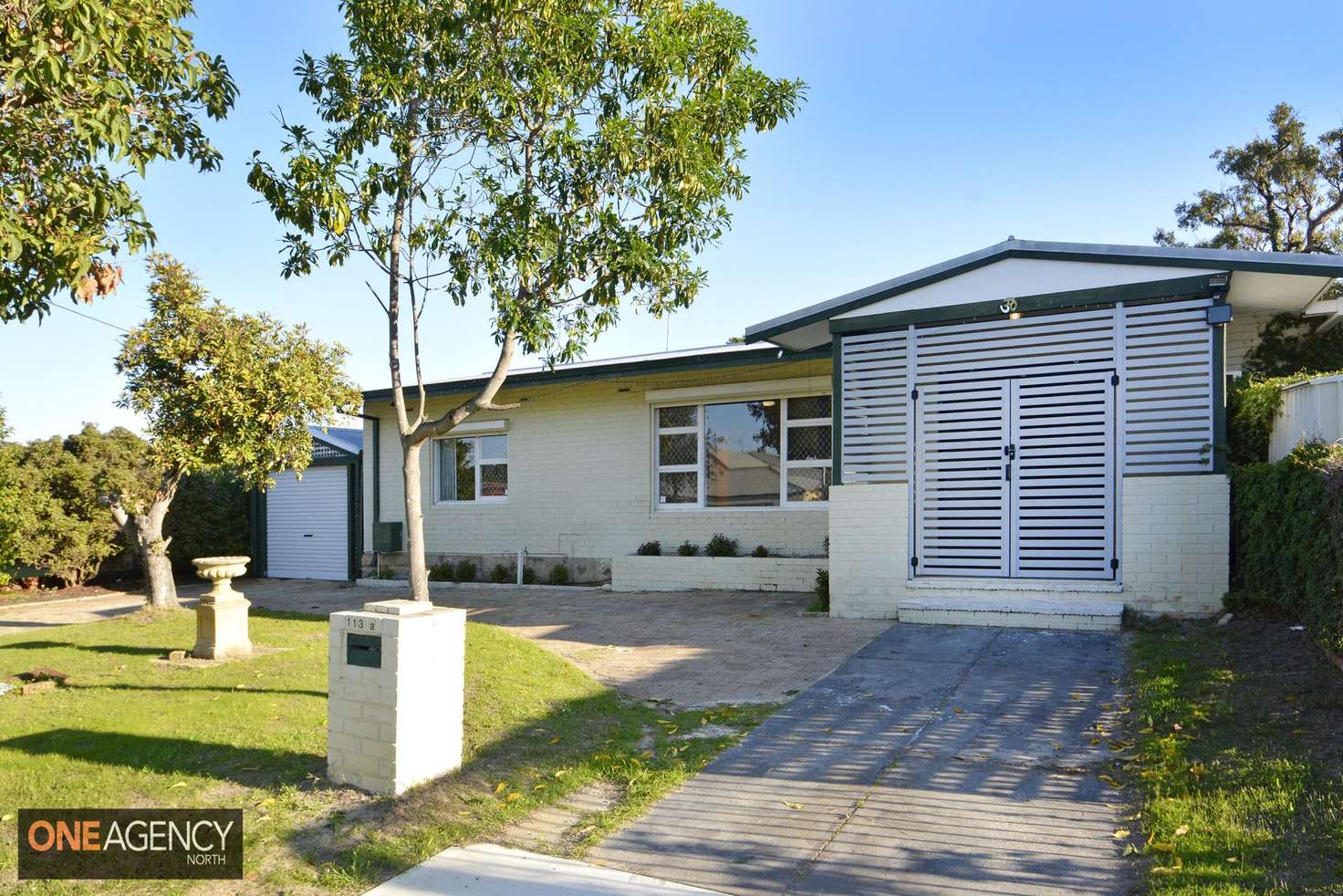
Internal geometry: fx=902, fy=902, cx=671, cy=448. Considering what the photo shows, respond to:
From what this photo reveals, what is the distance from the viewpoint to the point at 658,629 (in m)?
10.2

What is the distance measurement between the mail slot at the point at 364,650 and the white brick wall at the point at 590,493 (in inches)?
366

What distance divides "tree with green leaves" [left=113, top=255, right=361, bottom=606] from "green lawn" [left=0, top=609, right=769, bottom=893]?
283cm

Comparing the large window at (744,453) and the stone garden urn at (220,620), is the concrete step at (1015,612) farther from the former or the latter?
the stone garden urn at (220,620)

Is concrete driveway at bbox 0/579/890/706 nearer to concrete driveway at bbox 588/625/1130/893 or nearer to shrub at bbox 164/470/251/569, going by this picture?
concrete driveway at bbox 588/625/1130/893

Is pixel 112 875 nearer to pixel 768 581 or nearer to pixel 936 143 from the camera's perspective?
pixel 768 581

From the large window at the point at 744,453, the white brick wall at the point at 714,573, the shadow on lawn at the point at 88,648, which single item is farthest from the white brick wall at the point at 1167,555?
the shadow on lawn at the point at 88,648

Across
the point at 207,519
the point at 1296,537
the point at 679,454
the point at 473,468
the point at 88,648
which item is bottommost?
the point at 88,648

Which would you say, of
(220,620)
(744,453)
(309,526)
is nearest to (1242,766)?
(220,620)

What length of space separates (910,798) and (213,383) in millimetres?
8541

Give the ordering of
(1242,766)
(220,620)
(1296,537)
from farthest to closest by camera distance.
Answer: (220,620) → (1296,537) → (1242,766)

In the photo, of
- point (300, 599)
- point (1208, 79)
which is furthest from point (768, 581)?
point (1208, 79)

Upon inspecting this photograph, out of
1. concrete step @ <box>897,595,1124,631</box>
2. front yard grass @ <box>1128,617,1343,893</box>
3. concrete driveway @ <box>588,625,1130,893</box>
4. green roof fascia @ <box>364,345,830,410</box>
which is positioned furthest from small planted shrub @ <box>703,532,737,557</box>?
front yard grass @ <box>1128,617,1343,893</box>

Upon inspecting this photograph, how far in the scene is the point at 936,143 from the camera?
1295 centimetres

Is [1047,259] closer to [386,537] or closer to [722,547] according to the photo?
[722,547]
